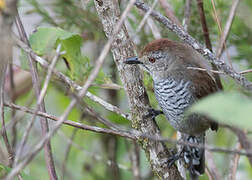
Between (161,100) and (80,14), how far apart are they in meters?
1.29

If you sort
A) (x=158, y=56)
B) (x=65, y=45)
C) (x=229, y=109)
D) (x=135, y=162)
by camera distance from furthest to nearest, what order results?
(x=135, y=162)
(x=158, y=56)
(x=65, y=45)
(x=229, y=109)

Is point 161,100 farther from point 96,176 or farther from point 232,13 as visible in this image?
point 96,176

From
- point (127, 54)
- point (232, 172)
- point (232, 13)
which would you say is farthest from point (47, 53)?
point (232, 172)

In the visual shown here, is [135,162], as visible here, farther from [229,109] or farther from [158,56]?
[229,109]

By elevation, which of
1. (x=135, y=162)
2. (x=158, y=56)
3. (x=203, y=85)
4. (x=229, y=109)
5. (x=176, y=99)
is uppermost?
(x=158, y=56)

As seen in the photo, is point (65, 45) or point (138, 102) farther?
point (65, 45)

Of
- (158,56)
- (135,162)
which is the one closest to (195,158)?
(135,162)

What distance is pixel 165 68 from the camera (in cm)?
337

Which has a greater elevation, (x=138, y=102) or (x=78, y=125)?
(x=138, y=102)

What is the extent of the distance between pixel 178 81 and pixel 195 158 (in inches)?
31.7

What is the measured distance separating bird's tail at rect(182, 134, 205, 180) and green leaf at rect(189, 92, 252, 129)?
2.47 meters

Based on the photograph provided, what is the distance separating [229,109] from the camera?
3.08 feet

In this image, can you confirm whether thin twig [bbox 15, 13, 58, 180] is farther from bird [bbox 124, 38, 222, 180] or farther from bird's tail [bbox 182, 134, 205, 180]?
bird's tail [bbox 182, 134, 205, 180]

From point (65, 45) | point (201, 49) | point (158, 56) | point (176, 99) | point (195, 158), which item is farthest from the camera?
point (195, 158)
